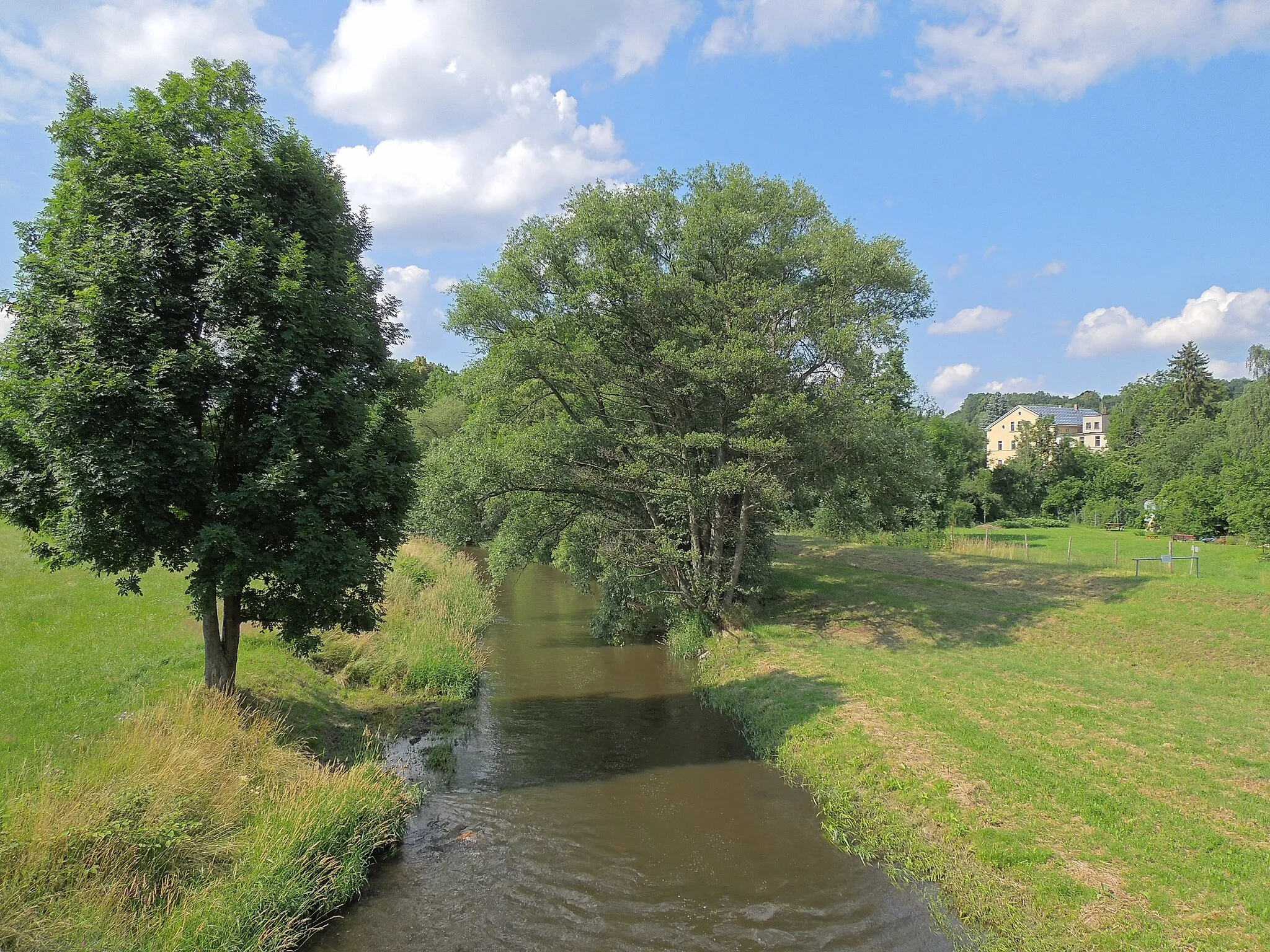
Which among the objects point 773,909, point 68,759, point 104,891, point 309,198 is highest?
point 309,198

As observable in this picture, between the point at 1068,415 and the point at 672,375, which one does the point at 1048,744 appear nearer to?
the point at 672,375

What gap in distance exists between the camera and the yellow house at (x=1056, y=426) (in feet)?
310

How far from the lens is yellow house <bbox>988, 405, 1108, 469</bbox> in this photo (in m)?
94.4

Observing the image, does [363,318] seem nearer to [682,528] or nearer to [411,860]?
[411,860]

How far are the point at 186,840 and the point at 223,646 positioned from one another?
406cm

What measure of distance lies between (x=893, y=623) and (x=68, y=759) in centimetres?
1896

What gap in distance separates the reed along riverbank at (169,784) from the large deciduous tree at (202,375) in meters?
1.61

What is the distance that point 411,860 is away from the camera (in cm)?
857

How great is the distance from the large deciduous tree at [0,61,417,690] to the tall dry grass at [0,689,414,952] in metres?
1.95

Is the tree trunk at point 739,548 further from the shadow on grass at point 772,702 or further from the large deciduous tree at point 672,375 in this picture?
the shadow on grass at point 772,702

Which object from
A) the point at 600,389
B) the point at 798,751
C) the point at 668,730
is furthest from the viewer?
the point at 600,389

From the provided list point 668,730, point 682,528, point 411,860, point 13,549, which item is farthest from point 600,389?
point 13,549

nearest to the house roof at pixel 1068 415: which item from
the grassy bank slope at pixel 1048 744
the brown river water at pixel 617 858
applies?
the grassy bank slope at pixel 1048 744

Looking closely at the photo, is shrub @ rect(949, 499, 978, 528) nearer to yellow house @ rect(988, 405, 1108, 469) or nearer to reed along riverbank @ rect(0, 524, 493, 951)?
yellow house @ rect(988, 405, 1108, 469)
